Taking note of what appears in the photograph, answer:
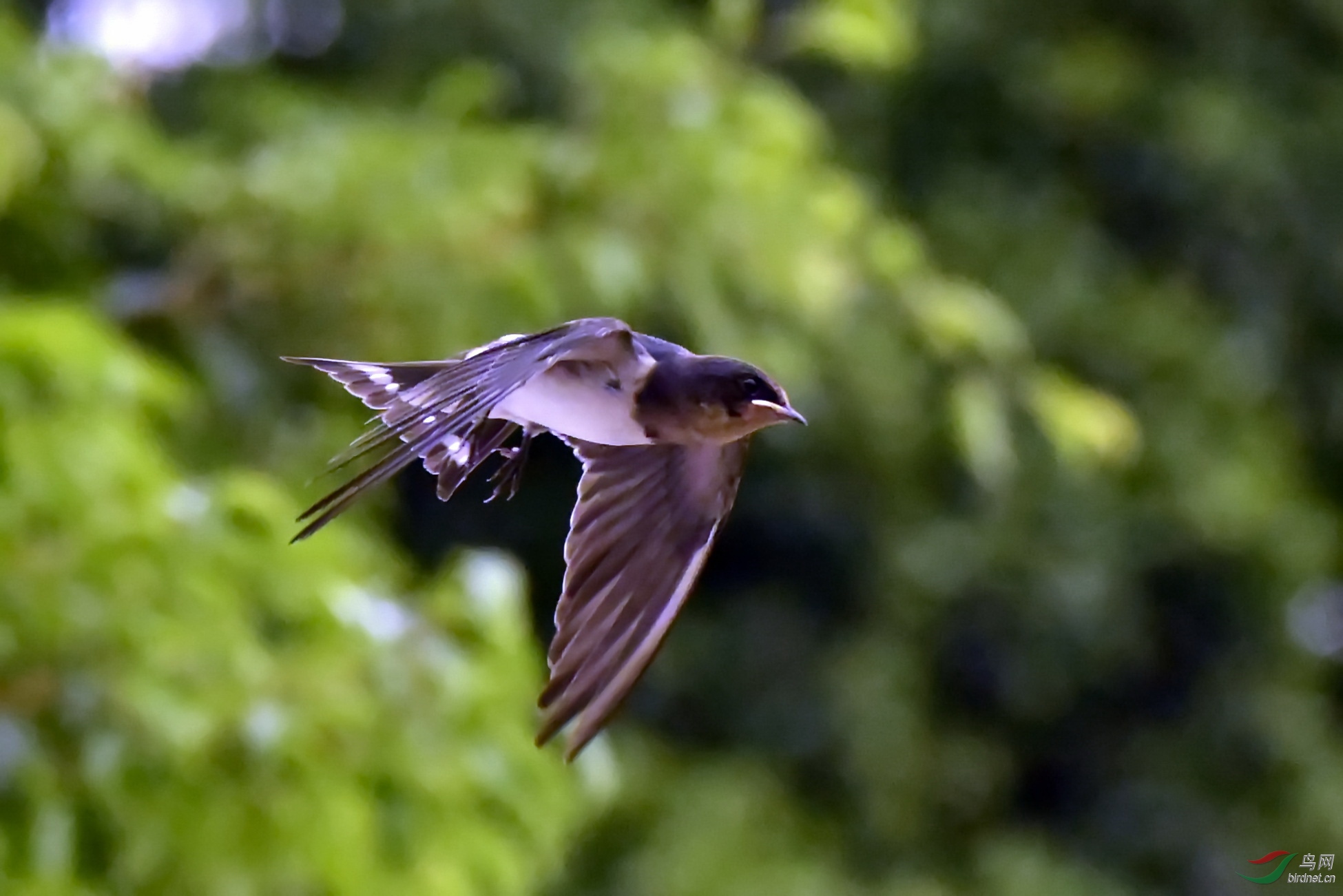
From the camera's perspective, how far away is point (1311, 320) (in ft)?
17.8

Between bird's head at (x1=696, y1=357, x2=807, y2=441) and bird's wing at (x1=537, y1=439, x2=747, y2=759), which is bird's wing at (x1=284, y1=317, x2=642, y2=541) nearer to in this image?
bird's head at (x1=696, y1=357, x2=807, y2=441)

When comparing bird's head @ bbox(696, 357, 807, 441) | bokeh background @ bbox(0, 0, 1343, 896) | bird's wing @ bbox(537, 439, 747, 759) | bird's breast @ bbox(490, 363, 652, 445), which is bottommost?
bokeh background @ bbox(0, 0, 1343, 896)

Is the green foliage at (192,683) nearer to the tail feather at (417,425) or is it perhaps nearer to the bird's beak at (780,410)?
the tail feather at (417,425)

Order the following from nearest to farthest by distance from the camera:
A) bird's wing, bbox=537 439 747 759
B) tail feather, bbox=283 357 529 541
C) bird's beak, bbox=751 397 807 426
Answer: tail feather, bbox=283 357 529 541, bird's beak, bbox=751 397 807 426, bird's wing, bbox=537 439 747 759

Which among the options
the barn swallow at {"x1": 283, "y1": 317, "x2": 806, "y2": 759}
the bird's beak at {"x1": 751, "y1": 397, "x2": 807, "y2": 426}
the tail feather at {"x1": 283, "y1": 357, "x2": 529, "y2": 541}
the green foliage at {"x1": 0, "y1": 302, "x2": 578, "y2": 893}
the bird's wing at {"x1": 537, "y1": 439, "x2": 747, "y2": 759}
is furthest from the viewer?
the green foliage at {"x1": 0, "y1": 302, "x2": 578, "y2": 893}

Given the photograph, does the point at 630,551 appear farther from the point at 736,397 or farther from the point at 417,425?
the point at 417,425

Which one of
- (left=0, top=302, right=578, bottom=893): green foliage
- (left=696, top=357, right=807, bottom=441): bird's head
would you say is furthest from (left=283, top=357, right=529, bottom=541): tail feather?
(left=0, top=302, right=578, bottom=893): green foliage

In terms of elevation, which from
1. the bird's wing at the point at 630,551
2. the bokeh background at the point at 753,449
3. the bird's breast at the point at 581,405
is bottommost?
the bokeh background at the point at 753,449

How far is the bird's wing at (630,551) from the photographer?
4.57 ft

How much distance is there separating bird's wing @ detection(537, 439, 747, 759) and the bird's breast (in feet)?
0.50

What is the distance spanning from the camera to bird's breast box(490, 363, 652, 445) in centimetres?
124

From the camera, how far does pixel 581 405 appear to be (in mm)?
1263

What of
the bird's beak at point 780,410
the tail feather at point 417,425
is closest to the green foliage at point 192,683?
the tail feather at point 417,425

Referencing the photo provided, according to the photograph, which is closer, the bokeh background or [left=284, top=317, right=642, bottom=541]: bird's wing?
[left=284, top=317, right=642, bottom=541]: bird's wing
